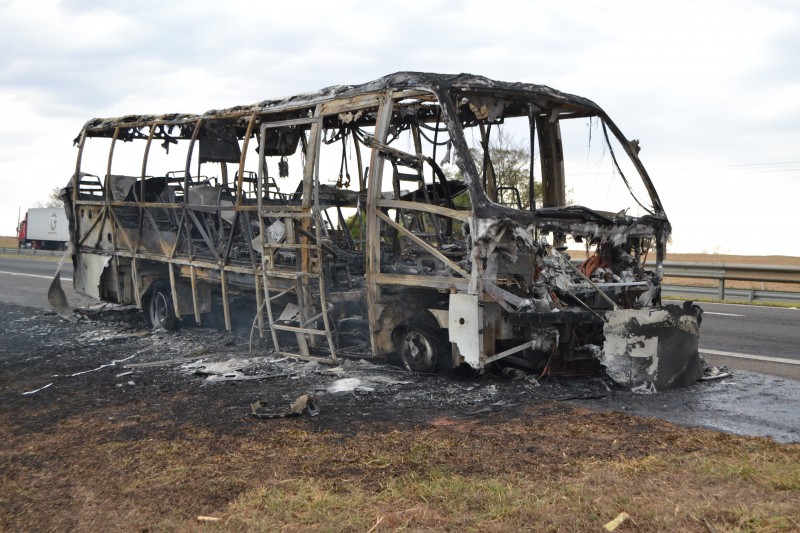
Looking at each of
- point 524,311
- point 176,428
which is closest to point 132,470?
point 176,428

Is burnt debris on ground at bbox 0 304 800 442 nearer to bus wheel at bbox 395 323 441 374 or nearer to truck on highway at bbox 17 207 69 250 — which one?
bus wheel at bbox 395 323 441 374

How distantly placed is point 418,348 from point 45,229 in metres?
41.3

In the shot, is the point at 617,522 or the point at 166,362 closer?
the point at 617,522

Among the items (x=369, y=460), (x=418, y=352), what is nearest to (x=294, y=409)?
(x=369, y=460)

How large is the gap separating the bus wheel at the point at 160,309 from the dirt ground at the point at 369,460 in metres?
3.49

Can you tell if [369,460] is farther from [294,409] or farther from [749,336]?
[749,336]

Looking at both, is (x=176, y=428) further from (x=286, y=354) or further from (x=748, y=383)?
(x=748, y=383)

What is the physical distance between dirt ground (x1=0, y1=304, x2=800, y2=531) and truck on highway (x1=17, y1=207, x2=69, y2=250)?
37696 mm

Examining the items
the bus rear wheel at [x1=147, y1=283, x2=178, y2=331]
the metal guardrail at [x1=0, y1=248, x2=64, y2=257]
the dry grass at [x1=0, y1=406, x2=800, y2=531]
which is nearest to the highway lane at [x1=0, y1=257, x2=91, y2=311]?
the bus rear wheel at [x1=147, y1=283, x2=178, y2=331]

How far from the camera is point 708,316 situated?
12141 millimetres

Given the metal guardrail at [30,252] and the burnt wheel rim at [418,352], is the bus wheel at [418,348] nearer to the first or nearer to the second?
the burnt wheel rim at [418,352]

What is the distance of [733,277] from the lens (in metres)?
14.7

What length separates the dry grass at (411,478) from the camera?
375cm

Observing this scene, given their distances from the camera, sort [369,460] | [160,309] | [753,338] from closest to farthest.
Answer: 1. [369,460]
2. [753,338]
3. [160,309]
